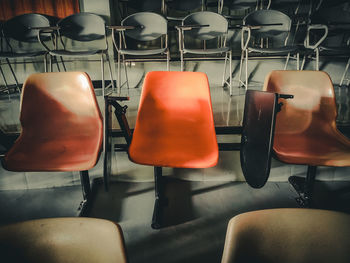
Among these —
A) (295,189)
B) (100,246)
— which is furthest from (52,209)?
(295,189)

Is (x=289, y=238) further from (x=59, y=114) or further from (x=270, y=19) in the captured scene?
(x=270, y=19)

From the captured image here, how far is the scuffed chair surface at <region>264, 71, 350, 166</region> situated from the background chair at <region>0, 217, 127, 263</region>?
3.75 ft

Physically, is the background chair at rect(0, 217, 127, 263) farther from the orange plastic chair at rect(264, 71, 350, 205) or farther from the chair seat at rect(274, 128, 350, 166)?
the orange plastic chair at rect(264, 71, 350, 205)

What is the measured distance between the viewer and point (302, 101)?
4.75ft

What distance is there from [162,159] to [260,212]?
0.71 m

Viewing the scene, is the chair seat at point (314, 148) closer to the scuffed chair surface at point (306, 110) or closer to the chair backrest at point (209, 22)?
the scuffed chair surface at point (306, 110)

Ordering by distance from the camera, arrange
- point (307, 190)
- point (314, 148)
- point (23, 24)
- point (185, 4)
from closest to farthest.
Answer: point (314, 148) → point (307, 190) → point (23, 24) → point (185, 4)

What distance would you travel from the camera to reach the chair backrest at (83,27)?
304 cm

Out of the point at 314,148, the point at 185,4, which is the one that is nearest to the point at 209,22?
the point at 185,4

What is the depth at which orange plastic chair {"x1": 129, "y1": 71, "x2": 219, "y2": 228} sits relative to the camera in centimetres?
132

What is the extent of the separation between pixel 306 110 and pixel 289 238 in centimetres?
121

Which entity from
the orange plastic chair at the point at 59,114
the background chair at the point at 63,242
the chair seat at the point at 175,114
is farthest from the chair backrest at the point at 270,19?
the background chair at the point at 63,242

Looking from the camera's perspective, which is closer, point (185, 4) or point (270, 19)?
point (270, 19)

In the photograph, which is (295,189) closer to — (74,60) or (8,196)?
(8,196)
